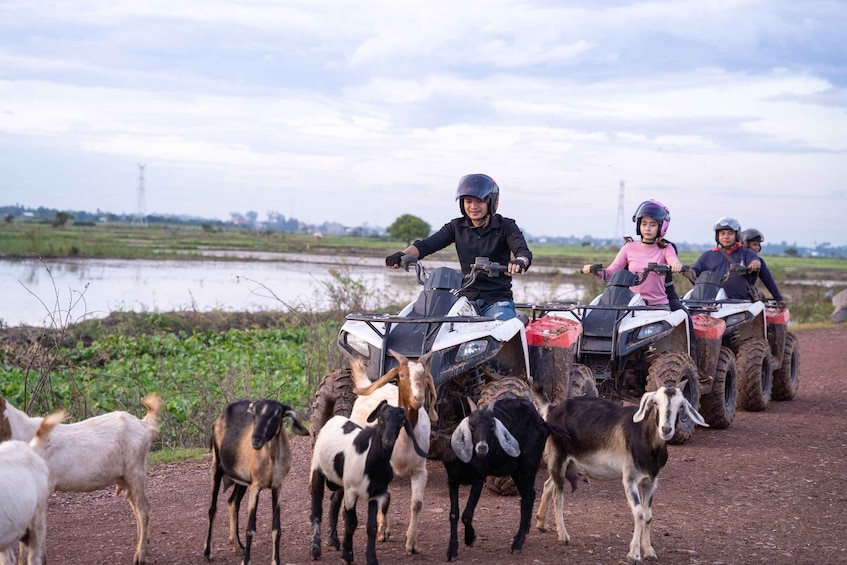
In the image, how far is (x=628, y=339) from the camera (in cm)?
1066

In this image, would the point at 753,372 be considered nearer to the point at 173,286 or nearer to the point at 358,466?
the point at 358,466

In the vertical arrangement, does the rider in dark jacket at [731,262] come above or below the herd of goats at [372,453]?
above

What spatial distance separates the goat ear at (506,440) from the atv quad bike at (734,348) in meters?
5.49

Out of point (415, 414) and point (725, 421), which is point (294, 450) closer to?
point (415, 414)

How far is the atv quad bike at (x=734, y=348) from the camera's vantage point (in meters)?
11.8

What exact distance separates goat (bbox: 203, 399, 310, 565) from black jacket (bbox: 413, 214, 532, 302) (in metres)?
3.15

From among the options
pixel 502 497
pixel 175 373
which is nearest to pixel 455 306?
pixel 502 497

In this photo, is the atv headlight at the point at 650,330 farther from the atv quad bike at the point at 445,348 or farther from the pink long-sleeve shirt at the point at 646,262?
the atv quad bike at the point at 445,348

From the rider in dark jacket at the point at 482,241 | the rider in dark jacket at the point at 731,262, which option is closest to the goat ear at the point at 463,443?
the rider in dark jacket at the point at 482,241

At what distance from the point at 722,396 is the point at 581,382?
3.11 meters

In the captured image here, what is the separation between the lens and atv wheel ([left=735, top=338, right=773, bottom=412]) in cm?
1327

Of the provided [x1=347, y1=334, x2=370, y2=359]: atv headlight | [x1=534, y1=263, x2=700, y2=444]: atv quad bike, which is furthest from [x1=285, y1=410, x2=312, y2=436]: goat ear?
[x1=534, y1=263, x2=700, y2=444]: atv quad bike

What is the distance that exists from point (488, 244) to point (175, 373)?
7967mm

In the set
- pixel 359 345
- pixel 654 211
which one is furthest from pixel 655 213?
pixel 359 345
